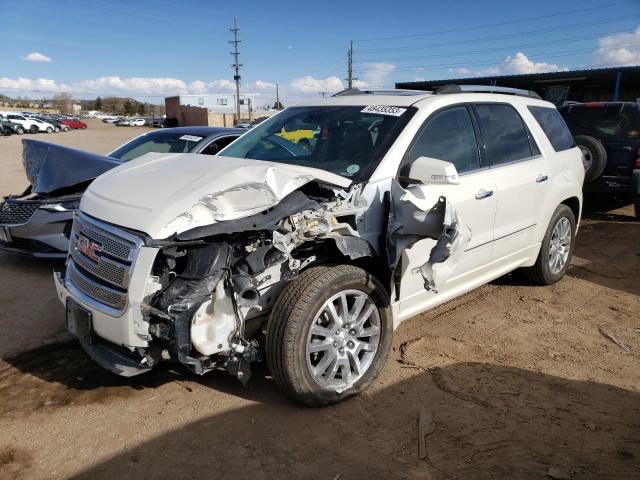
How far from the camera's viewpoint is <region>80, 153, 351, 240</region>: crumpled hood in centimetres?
276

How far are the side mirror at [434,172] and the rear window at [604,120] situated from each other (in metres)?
6.52

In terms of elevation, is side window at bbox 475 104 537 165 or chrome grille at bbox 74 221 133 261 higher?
side window at bbox 475 104 537 165

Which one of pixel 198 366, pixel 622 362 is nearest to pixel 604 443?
pixel 622 362

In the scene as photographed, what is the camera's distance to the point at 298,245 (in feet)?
9.88

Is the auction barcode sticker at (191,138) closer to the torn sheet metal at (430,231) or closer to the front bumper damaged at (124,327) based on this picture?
the front bumper damaged at (124,327)

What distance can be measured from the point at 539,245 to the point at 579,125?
5103 millimetres

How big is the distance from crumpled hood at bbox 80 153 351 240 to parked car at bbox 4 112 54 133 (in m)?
48.9

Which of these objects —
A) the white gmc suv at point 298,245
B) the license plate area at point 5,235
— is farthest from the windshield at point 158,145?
the white gmc suv at point 298,245

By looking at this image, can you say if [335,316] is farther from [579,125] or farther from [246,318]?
[579,125]

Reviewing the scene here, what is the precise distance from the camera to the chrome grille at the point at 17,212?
560 centimetres

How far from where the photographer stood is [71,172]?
5504 millimetres

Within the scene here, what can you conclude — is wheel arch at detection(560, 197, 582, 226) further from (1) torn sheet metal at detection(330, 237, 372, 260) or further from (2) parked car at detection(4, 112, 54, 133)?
(2) parked car at detection(4, 112, 54, 133)

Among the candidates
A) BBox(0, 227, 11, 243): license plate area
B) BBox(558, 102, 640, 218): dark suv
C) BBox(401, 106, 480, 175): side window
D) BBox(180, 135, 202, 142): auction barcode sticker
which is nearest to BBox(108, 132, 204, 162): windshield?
BBox(180, 135, 202, 142): auction barcode sticker

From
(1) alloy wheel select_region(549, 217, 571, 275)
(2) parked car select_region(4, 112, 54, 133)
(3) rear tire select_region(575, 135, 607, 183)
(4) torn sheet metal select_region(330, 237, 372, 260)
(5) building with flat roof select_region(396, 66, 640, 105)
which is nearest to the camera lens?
(4) torn sheet metal select_region(330, 237, 372, 260)
